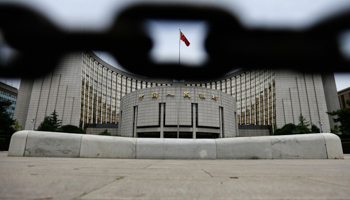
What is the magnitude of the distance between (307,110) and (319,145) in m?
55.6

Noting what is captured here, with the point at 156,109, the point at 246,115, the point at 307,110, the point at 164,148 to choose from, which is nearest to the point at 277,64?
the point at 164,148

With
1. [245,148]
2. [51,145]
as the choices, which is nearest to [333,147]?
[245,148]

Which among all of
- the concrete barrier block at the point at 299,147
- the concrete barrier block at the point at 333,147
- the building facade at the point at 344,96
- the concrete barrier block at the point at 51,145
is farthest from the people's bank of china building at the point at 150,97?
the concrete barrier block at the point at 333,147

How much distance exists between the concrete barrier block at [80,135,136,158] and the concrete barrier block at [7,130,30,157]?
96.5 inches

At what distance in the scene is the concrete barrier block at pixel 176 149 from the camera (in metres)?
10.2

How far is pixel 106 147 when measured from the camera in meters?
10.1

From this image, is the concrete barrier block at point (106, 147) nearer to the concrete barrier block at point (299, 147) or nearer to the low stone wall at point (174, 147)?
the low stone wall at point (174, 147)

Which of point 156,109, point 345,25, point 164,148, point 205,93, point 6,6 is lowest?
point 164,148

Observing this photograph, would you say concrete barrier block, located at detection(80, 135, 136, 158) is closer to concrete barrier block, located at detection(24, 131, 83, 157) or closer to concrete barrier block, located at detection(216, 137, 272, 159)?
concrete barrier block, located at detection(24, 131, 83, 157)

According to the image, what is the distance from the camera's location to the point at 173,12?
6.20 metres

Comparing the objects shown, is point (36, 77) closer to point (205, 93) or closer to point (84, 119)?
point (205, 93)

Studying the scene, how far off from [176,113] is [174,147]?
36.0m

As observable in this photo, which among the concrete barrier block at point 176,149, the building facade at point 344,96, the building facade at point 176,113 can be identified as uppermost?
the building facade at point 344,96

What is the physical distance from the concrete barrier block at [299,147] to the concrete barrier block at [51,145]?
9.77m
